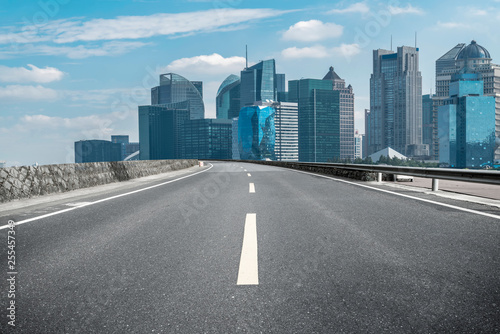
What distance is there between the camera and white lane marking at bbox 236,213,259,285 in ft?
11.1

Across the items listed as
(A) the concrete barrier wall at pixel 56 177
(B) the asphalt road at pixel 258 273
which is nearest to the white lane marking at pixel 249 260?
(B) the asphalt road at pixel 258 273

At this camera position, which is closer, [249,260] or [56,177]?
[249,260]

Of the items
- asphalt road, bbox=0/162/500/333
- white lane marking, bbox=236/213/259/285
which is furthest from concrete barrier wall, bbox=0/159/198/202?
white lane marking, bbox=236/213/259/285

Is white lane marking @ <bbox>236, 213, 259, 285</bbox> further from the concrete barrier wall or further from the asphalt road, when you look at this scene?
the concrete barrier wall

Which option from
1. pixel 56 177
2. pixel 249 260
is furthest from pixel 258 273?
pixel 56 177

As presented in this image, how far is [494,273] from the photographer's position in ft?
11.5

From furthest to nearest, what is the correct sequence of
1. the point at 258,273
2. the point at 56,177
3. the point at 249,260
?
the point at 56,177, the point at 249,260, the point at 258,273

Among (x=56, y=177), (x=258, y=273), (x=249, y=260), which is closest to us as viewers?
(x=258, y=273)

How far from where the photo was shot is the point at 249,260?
13.1 ft

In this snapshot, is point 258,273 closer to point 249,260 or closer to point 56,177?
point 249,260

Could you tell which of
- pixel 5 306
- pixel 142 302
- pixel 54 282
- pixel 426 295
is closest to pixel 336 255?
pixel 426 295

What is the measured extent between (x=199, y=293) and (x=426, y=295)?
183 cm

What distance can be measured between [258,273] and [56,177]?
9636 mm

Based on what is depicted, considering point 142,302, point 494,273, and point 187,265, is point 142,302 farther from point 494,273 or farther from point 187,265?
point 494,273
